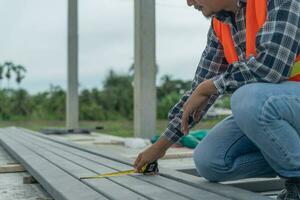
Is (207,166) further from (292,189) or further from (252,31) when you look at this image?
(252,31)

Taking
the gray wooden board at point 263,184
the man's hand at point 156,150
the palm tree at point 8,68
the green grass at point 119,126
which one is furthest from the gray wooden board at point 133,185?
the palm tree at point 8,68

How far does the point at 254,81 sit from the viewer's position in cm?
158

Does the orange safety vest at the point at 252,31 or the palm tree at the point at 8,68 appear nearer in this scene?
the orange safety vest at the point at 252,31

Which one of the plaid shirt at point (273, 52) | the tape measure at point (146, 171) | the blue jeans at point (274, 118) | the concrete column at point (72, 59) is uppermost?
the concrete column at point (72, 59)

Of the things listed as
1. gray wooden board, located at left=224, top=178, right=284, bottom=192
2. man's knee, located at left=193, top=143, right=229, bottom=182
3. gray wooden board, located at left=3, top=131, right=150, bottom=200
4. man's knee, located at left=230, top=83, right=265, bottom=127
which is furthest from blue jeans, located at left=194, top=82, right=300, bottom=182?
gray wooden board, located at left=224, top=178, right=284, bottom=192

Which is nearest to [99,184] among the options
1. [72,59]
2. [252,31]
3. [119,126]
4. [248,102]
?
[248,102]

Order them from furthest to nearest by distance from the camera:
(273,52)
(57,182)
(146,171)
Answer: (146,171) < (57,182) < (273,52)

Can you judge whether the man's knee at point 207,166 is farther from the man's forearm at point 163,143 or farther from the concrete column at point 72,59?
the concrete column at point 72,59

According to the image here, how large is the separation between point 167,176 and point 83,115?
18.5m

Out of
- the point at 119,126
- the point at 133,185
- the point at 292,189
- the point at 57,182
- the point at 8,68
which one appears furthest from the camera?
the point at 8,68

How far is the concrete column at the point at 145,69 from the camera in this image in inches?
256

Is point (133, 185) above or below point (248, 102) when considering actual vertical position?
below

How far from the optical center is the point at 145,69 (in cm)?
655

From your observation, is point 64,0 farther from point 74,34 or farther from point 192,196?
point 192,196
